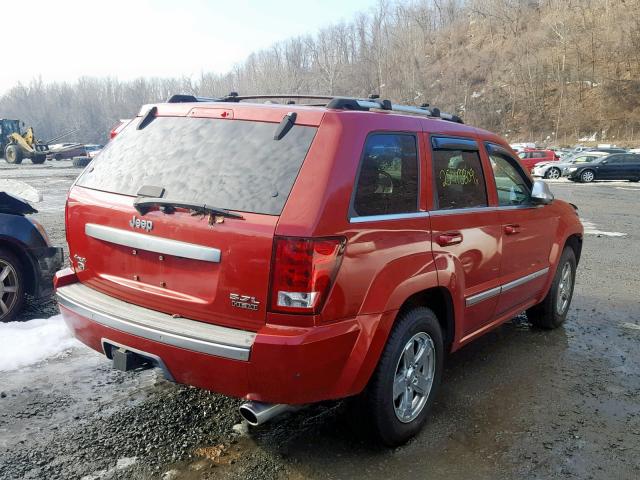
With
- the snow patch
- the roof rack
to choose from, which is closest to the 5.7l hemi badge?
the roof rack

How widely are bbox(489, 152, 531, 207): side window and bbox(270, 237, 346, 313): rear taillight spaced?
2.13 m

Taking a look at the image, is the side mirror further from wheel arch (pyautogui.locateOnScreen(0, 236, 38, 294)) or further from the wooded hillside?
the wooded hillside

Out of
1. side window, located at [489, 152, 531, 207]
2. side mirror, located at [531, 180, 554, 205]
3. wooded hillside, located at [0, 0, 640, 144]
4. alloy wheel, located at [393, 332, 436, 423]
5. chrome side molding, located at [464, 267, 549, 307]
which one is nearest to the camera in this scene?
alloy wheel, located at [393, 332, 436, 423]

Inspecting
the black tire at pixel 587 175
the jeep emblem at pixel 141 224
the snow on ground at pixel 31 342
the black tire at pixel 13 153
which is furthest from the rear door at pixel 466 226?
the black tire at pixel 13 153

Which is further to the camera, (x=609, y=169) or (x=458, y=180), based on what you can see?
(x=609, y=169)

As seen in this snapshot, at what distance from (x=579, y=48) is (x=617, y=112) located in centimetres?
1607

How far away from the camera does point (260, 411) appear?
259 centimetres

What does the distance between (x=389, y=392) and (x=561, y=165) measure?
99.2 ft

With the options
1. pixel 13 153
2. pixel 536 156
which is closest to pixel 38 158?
pixel 13 153

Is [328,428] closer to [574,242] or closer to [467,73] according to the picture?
[574,242]

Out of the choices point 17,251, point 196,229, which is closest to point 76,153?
point 17,251

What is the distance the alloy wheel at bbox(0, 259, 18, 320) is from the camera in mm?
4941

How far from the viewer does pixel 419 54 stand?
92.7m

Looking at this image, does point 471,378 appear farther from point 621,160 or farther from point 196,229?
point 621,160
